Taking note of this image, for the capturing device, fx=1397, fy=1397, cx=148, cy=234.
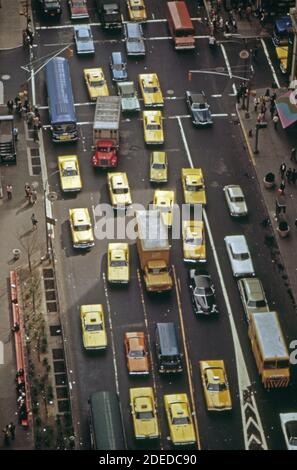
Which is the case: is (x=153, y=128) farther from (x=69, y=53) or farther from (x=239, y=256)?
(x=239, y=256)

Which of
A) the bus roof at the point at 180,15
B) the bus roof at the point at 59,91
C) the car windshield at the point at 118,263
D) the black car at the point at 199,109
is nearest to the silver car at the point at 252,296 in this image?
the car windshield at the point at 118,263

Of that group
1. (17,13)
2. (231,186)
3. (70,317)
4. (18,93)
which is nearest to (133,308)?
(70,317)

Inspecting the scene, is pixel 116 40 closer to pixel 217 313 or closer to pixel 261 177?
pixel 261 177

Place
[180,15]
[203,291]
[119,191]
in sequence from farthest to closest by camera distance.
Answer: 1. [180,15]
2. [119,191]
3. [203,291]

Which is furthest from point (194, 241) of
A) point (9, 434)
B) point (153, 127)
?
point (9, 434)

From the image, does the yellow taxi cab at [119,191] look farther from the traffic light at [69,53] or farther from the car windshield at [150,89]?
the traffic light at [69,53]

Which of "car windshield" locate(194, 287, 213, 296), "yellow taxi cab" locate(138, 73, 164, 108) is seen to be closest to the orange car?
"car windshield" locate(194, 287, 213, 296)
